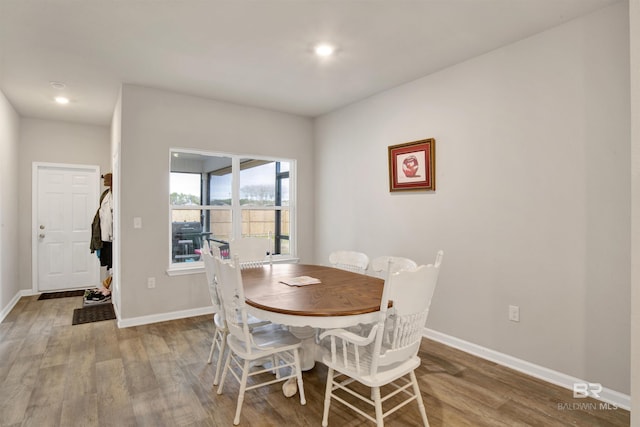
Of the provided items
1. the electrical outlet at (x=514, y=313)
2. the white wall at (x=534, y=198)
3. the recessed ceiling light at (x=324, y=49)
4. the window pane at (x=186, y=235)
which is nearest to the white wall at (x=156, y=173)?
the window pane at (x=186, y=235)

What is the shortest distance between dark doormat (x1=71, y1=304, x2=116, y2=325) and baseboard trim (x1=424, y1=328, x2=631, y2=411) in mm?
3643

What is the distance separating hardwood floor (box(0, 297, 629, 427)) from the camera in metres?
2.08

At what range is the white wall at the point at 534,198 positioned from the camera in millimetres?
2270

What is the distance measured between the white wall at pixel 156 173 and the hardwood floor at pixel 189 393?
0.64 m

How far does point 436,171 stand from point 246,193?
2.48m

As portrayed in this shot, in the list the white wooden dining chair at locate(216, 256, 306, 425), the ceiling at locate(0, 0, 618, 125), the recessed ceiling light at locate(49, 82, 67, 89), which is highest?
the recessed ceiling light at locate(49, 82, 67, 89)

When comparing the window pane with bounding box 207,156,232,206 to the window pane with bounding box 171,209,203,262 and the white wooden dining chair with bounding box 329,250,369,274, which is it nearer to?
the window pane with bounding box 171,209,203,262

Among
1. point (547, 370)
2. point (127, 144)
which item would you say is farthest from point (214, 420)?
point (127, 144)

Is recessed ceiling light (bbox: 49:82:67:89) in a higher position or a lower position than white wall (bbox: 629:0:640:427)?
higher

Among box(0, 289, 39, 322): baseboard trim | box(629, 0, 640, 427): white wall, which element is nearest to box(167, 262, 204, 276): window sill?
box(0, 289, 39, 322): baseboard trim

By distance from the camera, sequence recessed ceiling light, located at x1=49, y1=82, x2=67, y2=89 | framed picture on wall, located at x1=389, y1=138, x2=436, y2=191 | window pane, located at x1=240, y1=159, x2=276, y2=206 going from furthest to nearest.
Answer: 1. window pane, located at x1=240, y1=159, x2=276, y2=206
2. recessed ceiling light, located at x1=49, y1=82, x2=67, y2=89
3. framed picture on wall, located at x1=389, y1=138, x2=436, y2=191

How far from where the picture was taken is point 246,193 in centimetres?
468

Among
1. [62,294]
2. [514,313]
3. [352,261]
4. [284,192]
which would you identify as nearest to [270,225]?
[284,192]

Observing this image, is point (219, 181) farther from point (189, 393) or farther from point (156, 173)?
point (189, 393)
